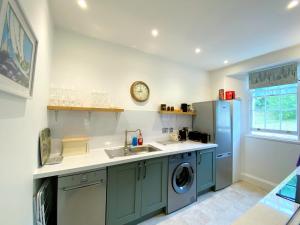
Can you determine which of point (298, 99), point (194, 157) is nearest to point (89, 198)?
point (194, 157)

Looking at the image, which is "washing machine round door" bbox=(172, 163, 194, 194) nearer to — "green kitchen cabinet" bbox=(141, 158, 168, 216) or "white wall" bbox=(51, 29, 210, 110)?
"green kitchen cabinet" bbox=(141, 158, 168, 216)

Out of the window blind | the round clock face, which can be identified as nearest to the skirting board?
the window blind

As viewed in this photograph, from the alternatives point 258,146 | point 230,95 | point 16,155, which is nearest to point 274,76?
point 230,95

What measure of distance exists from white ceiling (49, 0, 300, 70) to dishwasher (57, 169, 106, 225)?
6.09ft

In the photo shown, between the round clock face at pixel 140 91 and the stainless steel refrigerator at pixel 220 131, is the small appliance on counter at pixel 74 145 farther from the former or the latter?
the stainless steel refrigerator at pixel 220 131

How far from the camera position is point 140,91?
268cm

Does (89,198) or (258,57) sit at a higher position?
(258,57)

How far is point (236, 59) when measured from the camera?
9.73ft

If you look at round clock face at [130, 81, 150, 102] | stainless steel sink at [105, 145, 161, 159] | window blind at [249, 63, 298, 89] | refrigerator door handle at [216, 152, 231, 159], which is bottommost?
refrigerator door handle at [216, 152, 231, 159]

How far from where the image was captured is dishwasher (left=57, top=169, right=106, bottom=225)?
56.4 inches

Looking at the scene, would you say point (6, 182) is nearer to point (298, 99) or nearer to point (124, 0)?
point (124, 0)

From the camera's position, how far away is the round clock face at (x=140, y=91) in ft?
8.52

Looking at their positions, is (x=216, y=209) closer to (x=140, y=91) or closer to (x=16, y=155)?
(x=140, y=91)

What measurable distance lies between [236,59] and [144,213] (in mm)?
3252
